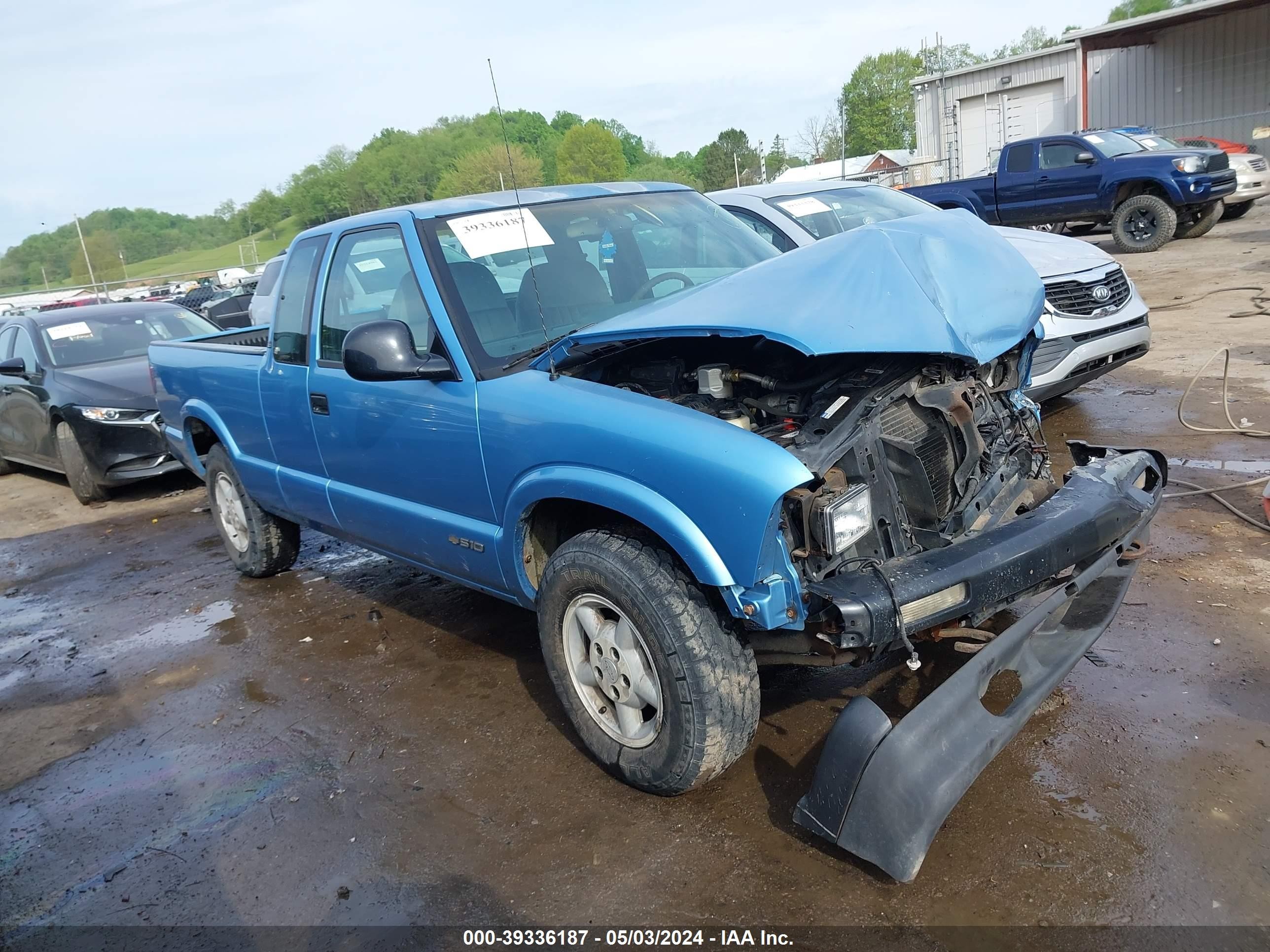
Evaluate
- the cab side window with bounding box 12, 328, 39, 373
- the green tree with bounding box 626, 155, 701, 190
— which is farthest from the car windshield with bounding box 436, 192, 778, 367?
the green tree with bounding box 626, 155, 701, 190

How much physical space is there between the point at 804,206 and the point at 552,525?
4775 mm

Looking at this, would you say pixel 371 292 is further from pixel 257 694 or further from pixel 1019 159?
pixel 1019 159

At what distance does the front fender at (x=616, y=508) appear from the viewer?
275cm

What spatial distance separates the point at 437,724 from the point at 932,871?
6.71 ft

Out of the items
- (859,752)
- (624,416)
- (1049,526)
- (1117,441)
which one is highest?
(624,416)

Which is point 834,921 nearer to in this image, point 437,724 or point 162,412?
point 437,724

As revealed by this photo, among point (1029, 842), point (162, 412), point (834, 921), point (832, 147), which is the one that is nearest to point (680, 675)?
point (834, 921)

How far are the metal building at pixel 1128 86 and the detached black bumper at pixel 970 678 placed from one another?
22109mm

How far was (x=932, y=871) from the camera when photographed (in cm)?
266

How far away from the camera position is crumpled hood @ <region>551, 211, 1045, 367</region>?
2842 mm

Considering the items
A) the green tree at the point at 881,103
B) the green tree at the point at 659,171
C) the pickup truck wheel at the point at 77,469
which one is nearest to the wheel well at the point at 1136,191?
the pickup truck wheel at the point at 77,469

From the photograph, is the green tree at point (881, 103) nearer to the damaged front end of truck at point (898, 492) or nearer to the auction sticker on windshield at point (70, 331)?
the auction sticker on windshield at point (70, 331)

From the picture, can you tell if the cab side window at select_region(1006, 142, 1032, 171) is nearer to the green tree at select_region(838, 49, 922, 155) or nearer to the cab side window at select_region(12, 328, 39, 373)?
the cab side window at select_region(12, 328, 39, 373)

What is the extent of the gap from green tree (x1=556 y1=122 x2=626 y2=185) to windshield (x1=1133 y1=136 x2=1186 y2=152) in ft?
27.4
